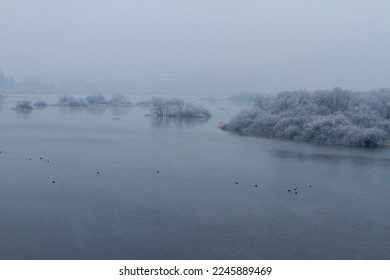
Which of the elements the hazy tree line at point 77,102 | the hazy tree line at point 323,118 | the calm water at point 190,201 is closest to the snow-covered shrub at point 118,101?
the hazy tree line at point 77,102

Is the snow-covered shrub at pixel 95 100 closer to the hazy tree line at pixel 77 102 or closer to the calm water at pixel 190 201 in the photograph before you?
the hazy tree line at pixel 77 102

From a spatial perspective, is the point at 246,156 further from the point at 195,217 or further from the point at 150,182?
the point at 195,217

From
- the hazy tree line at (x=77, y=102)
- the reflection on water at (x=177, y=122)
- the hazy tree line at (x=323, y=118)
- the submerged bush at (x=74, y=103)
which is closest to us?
the hazy tree line at (x=323, y=118)

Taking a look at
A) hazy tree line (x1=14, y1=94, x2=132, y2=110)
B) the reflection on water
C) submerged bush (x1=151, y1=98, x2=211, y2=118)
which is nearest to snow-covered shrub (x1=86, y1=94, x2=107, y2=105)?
hazy tree line (x1=14, y1=94, x2=132, y2=110)

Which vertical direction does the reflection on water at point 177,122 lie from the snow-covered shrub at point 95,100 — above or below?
below

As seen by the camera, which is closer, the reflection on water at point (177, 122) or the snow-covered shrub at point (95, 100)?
the reflection on water at point (177, 122)

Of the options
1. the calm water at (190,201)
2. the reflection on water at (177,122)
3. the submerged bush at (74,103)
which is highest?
the submerged bush at (74,103)
